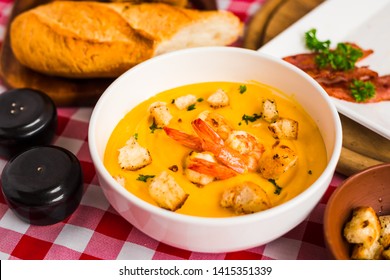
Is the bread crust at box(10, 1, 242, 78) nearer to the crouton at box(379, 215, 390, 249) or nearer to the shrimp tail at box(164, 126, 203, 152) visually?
the shrimp tail at box(164, 126, 203, 152)

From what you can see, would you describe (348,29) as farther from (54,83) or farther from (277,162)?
(54,83)

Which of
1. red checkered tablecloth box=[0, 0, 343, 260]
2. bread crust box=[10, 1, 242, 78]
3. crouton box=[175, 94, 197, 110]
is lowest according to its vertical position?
red checkered tablecloth box=[0, 0, 343, 260]

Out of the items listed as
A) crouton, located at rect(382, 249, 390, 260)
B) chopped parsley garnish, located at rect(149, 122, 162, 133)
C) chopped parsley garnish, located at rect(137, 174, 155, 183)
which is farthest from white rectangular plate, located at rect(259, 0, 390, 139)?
chopped parsley garnish, located at rect(137, 174, 155, 183)

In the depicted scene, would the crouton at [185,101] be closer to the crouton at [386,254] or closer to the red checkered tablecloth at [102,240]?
the red checkered tablecloth at [102,240]

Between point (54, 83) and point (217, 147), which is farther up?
point (217, 147)

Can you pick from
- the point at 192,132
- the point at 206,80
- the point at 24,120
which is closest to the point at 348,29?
the point at 206,80
